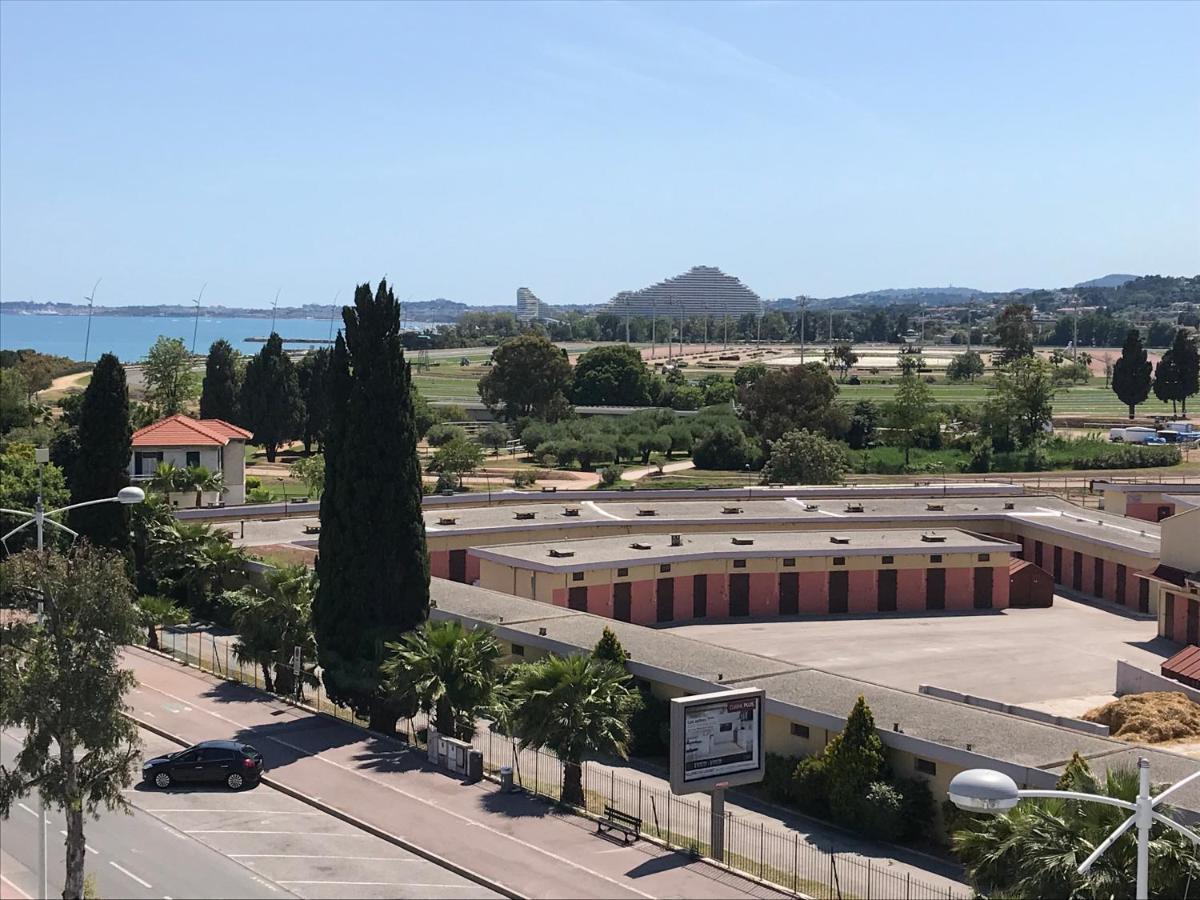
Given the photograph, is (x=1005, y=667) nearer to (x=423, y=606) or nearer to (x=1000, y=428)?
(x=423, y=606)

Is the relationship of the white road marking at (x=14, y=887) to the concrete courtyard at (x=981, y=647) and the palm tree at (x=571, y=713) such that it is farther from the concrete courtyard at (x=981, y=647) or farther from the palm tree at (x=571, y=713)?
the concrete courtyard at (x=981, y=647)

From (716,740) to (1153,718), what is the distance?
505 inches

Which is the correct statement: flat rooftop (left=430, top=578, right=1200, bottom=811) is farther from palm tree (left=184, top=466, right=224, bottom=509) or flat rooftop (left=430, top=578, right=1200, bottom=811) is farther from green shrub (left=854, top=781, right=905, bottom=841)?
palm tree (left=184, top=466, right=224, bottom=509)

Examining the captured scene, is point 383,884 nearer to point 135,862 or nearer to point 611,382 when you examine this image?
point 135,862

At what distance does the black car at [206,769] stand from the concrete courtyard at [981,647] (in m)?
21.5

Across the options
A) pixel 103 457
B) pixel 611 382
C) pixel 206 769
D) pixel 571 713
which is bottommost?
pixel 206 769

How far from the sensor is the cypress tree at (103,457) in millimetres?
53719

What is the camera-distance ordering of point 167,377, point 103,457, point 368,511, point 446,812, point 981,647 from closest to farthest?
point 446,812
point 368,511
point 103,457
point 981,647
point 167,377

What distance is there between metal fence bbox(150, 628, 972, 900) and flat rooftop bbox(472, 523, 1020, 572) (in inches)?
586

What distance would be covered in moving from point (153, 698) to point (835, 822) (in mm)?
20903

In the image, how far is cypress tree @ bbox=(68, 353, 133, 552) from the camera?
5372cm

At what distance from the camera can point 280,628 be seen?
43312 millimetres

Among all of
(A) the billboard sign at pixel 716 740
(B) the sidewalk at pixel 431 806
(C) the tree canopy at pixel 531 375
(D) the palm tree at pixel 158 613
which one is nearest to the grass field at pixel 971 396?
(C) the tree canopy at pixel 531 375

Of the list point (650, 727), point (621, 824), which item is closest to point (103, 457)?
point (650, 727)
